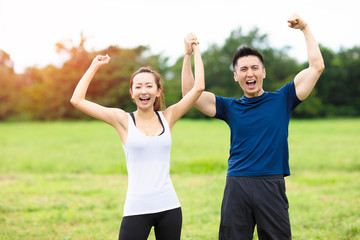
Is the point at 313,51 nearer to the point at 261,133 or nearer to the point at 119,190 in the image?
the point at 261,133

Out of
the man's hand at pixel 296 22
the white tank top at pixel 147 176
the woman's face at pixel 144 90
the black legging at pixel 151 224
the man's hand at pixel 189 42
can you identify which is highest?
the man's hand at pixel 296 22

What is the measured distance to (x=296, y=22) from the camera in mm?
3041

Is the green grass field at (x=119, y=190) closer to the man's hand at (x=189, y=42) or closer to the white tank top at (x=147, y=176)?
the white tank top at (x=147, y=176)

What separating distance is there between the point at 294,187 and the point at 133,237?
6464 mm

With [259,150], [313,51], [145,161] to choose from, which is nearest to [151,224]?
[145,161]

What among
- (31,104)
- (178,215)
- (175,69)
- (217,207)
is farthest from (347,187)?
(31,104)

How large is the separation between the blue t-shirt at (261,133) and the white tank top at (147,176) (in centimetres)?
63

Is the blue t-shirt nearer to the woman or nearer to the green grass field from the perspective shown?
the woman

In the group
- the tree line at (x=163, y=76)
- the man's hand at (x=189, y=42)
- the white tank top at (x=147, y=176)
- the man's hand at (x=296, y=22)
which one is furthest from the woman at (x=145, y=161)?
the tree line at (x=163, y=76)

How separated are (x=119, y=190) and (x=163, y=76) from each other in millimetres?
36185

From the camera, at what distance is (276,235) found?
114 inches

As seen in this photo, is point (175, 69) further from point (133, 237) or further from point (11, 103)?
point (133, 237)

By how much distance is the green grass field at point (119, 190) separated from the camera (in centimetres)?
537

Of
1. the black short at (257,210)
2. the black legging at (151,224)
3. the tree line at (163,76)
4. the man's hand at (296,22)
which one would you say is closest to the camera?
the black legging at (151,224)
